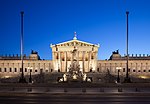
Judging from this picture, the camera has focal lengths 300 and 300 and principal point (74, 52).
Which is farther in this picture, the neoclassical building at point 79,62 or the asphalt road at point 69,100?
the neoclassical building at point 79,62

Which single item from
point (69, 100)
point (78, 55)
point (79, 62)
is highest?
point (78, 55)

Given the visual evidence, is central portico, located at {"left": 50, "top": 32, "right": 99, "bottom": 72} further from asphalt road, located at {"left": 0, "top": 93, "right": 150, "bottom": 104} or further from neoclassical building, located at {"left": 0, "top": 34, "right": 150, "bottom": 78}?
asphalt road, located at {"left": 0, "top": 93, "right": 150, "bottom": 104}

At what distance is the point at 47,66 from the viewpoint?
121 m

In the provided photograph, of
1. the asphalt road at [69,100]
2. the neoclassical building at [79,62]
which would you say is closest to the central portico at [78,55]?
the neoclassical building at [79,62]

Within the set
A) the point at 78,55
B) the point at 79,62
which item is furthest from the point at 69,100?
the point at 78,55

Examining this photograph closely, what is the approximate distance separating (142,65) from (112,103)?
10068cm

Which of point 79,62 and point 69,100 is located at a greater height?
point 79,62

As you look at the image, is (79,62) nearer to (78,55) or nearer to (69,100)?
(78,55)

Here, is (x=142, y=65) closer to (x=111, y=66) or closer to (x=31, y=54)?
(x=111, y=66)

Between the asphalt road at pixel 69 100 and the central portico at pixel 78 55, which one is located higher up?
the central portico at pixel 78 55

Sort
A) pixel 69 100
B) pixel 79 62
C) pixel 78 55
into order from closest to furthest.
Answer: pixel 69 100
pixel 79 62
pixel 78 55

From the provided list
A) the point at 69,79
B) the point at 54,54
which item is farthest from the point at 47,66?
the point at 69,79

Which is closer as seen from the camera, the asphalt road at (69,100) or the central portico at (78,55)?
the asphalt road at (69,100)

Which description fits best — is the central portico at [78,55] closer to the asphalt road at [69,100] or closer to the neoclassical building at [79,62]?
the neoclassical building at [79,62]
